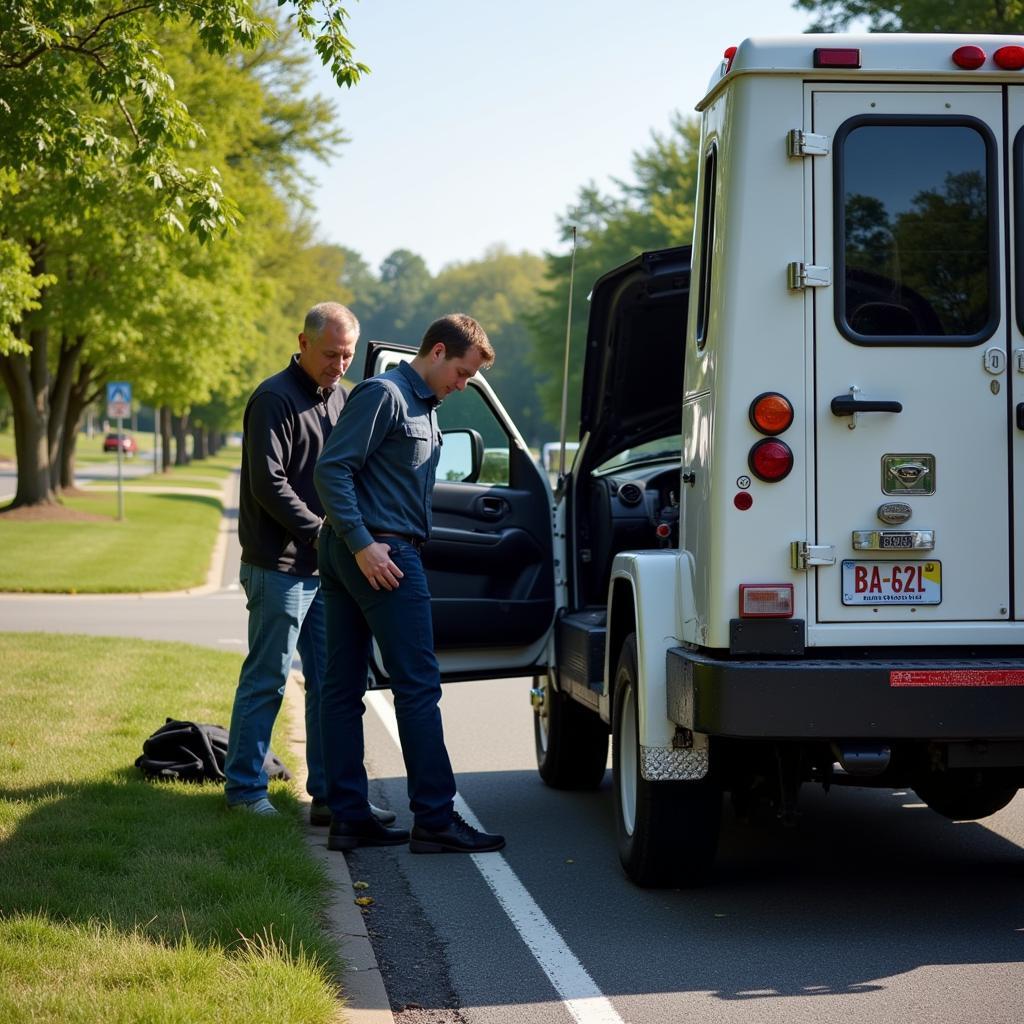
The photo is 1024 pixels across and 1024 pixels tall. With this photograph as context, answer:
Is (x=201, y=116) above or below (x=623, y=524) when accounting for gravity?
above

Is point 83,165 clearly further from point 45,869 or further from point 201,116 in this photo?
point 201,116

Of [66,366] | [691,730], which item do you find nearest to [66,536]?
[66,366]

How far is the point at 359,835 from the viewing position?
6781 millimetres

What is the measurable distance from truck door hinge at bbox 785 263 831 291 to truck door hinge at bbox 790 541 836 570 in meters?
0.87

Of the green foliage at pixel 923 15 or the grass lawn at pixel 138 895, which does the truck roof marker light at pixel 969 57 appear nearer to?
the grass lawn at pixel 138 895

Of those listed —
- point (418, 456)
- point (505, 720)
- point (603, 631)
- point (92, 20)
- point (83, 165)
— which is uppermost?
point (92, 20)

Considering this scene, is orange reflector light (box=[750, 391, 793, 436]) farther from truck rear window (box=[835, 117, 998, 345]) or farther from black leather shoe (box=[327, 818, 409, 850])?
black leather shoe (box=[327, 818, 409, 850])

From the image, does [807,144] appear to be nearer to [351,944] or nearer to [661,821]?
[661,821]

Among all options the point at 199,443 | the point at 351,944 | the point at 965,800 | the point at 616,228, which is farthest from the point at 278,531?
the point at 199,443

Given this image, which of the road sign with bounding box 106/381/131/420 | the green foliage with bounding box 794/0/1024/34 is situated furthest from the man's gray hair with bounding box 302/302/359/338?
the road sign with bounding box 106/381/131/420

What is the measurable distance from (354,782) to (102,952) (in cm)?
211

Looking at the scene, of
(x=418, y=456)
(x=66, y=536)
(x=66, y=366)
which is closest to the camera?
(x=418, y=456)

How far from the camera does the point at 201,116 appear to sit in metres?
29.8

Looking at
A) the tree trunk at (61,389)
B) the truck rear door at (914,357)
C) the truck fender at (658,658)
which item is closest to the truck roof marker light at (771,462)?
the truck rear door at (914,357)
